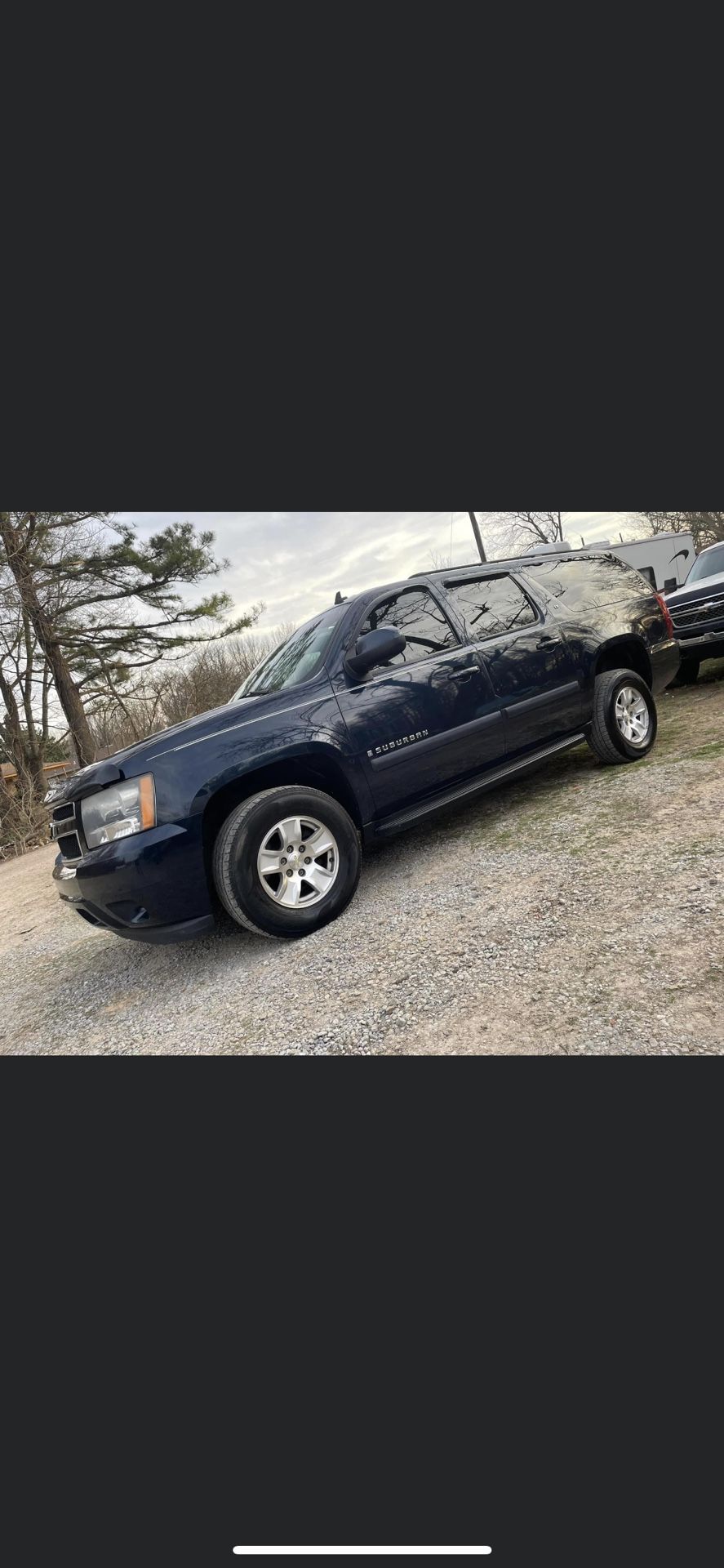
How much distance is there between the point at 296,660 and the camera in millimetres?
4941

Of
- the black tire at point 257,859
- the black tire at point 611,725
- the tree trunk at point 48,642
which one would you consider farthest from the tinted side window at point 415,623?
the tree trunk at point 48,642

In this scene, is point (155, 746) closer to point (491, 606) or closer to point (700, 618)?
point (491, 606)

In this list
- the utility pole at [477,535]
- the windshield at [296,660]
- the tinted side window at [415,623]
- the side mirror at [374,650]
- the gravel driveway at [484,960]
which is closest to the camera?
the gravel driveway at [484,960]

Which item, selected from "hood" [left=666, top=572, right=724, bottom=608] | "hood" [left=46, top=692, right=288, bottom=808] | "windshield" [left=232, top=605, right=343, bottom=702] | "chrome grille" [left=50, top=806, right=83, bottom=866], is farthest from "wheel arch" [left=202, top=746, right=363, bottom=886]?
"hood" [left=666, top=572, right=724, bottom=608]

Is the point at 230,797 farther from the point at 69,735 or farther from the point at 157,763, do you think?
the point at 69,735

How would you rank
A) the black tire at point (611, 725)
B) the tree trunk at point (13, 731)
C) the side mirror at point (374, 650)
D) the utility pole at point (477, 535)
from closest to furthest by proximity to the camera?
the side mirror at point (374, 650), the black tire at point (611, 725), the tree trunk at point (13, 731), the utility pole at point (477, 535)

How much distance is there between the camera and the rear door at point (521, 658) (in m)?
5.11

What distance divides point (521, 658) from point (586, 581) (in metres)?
1.18

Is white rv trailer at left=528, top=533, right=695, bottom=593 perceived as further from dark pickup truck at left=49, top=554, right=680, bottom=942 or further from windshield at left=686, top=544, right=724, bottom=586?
dark pickup truck at left=49, top=554, right=680, bottom=942

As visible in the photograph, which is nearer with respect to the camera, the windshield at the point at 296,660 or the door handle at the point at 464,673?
the windshield at the point at 296,660

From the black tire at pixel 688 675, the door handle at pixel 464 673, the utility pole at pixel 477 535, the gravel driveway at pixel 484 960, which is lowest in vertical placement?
the gravel driveway at pixel 484 960

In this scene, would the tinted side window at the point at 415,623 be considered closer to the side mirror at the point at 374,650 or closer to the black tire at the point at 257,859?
the side mirror at the point at 374,650

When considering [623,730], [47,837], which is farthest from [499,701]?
[47,837]

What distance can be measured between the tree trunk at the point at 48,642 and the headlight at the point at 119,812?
45.9 ft
